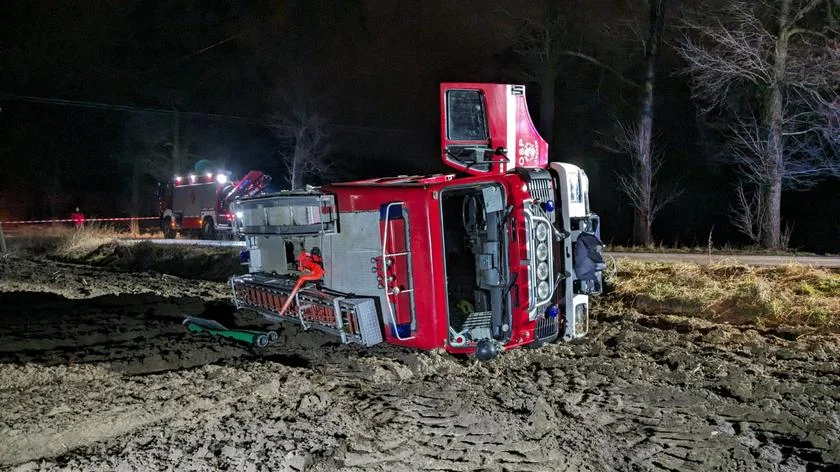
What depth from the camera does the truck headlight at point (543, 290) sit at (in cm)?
611

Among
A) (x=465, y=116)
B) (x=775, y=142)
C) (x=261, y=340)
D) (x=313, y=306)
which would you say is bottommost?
(x=261, y=340)

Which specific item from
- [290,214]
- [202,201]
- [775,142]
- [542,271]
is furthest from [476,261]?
[202,201]

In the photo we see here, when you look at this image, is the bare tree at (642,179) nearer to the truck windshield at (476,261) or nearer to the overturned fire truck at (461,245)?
the overturned fire truck at (461,245)

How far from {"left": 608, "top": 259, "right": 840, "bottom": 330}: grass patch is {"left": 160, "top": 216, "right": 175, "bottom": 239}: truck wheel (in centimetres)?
2242

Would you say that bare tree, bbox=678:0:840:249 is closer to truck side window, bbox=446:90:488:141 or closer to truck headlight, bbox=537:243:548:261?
truck side window, bbox=446:90:488:141

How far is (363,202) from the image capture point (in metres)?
6.57

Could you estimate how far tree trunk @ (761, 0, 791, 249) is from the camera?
15.6 m

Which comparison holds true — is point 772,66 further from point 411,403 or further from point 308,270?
point 411,403

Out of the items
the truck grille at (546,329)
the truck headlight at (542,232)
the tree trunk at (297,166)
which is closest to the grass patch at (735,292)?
the truck grille at (546,329)

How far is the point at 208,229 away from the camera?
86.4 feet

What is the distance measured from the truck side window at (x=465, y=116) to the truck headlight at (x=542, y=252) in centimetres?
137

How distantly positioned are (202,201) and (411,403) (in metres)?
23.1

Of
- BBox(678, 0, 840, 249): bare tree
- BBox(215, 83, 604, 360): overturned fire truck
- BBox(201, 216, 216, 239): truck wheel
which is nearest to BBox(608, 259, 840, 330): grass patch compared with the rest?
BBox(215, 83, 604, 360): overturned fire truck

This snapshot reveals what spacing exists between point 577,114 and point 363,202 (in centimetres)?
2639
